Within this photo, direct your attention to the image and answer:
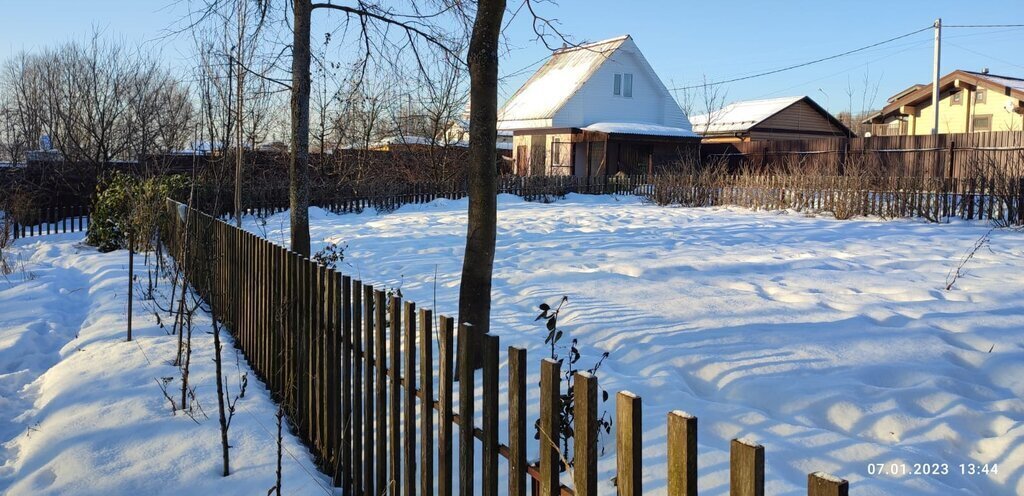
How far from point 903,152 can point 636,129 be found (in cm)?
1204

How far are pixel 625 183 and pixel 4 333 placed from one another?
2392 centimetres

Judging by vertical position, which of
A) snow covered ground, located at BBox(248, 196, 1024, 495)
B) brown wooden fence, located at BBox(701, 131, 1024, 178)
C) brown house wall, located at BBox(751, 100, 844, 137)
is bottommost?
snow covered ground, located at BBox(248, 196, 1024, 495)

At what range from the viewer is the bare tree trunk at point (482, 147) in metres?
4.27

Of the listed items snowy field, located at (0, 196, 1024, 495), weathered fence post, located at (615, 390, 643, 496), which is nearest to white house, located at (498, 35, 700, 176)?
snowy field, located at (0, 196, 1024, 495)

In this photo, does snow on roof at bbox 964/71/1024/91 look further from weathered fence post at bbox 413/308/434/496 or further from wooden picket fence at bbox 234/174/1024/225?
weathered fence post at bbox 413/308/434/496

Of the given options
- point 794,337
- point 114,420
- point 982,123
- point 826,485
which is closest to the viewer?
point 826,485

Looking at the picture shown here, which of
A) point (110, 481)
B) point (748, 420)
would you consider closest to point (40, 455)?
point (110, 481)

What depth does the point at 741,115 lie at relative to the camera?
4147cm

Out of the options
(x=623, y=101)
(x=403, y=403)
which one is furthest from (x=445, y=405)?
(x=623, y=101)

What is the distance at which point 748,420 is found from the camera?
3797 mm

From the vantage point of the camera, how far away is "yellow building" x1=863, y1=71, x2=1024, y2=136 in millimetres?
30984

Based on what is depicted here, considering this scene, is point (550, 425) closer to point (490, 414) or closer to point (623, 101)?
point (490, 414)

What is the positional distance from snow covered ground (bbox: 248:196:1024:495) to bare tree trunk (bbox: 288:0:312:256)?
44.6 inches

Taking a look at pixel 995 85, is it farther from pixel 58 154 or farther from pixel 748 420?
pixel 58 154
